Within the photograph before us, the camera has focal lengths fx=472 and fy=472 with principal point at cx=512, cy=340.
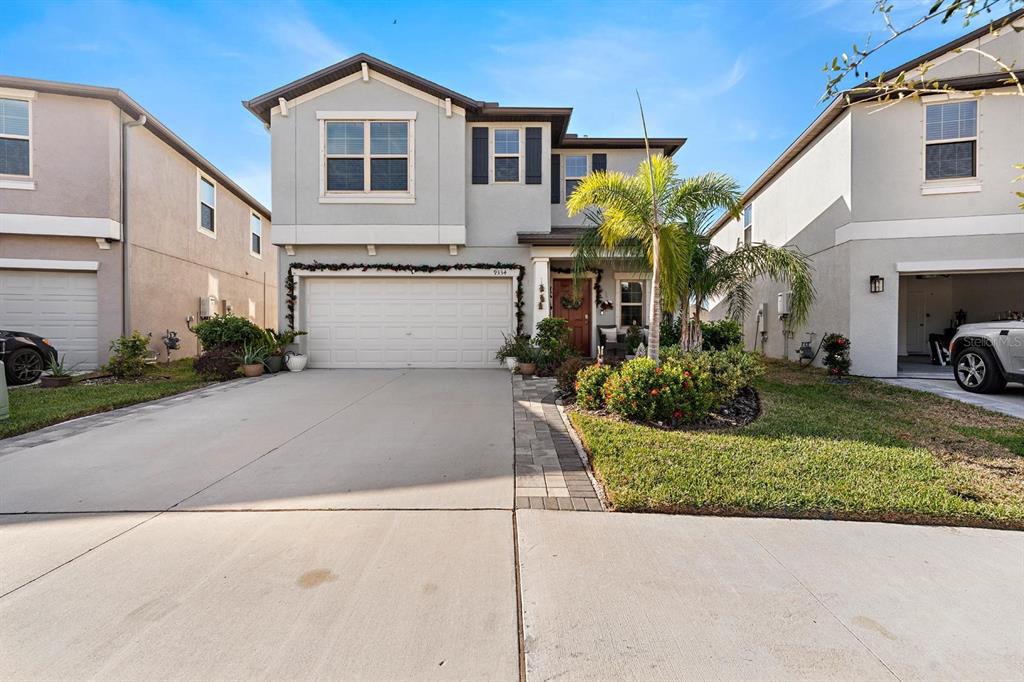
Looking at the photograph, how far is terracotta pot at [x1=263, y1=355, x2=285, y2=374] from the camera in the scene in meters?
10.7

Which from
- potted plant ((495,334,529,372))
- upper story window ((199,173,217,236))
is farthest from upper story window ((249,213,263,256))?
potted plant ((495,334,529,372))

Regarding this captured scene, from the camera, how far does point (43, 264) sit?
34.7 ft

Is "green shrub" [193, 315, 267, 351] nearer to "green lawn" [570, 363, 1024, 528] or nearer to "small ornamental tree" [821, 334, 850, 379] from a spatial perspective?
"green lawn" [570, 363, 1024, 528]

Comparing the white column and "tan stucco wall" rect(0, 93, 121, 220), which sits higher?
"tan stucco wall" rect(0, 93, 121, 220)

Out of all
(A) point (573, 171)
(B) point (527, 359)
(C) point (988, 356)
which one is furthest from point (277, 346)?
(C) point (988, 356)

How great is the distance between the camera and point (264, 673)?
1.87m

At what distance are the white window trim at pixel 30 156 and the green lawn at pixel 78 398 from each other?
4.82m

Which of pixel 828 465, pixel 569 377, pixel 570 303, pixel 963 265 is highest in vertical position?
pixel 963 265

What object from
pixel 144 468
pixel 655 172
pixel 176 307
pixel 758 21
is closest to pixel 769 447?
pixel 655 172

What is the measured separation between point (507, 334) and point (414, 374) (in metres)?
2.47

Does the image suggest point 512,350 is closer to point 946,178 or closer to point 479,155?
point 479,155

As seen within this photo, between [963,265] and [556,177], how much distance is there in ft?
28.9

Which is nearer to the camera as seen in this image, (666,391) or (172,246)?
(666,391)

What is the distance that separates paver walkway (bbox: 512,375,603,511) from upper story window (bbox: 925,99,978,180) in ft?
29.9
